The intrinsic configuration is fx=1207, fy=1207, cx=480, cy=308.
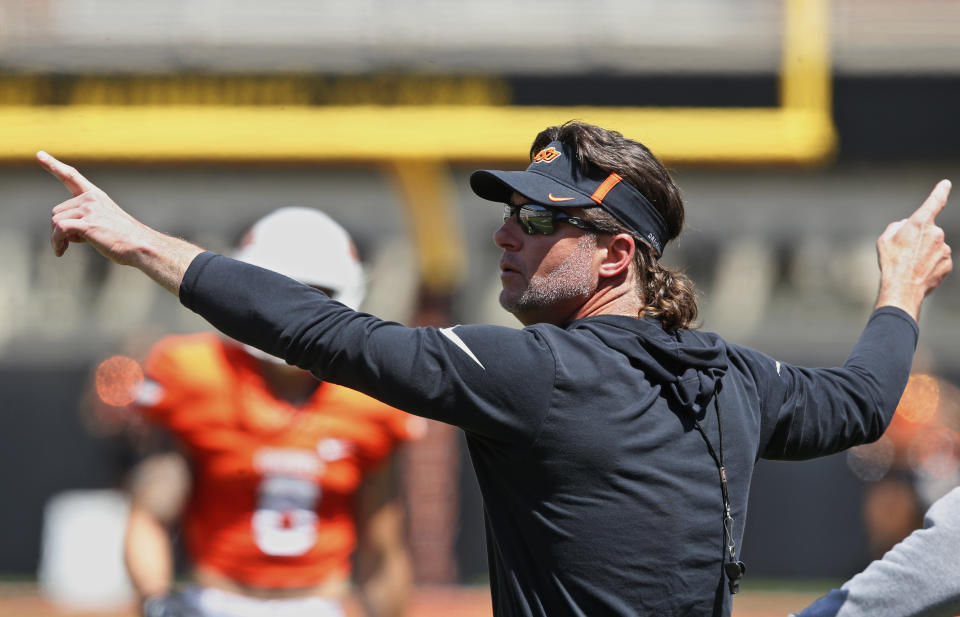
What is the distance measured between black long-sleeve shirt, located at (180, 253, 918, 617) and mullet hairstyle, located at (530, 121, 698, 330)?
9cm

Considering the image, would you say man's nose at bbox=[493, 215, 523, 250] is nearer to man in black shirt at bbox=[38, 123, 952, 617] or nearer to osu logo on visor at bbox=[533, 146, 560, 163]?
man in black shirt at bbox=[38, 123, 952, 617]

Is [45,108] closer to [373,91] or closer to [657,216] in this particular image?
[373,91]

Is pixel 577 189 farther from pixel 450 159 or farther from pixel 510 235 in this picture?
pixel 450 159

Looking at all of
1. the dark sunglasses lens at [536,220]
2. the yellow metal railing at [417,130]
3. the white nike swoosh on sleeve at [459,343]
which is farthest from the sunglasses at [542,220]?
the yellow metal railing at [417,130]

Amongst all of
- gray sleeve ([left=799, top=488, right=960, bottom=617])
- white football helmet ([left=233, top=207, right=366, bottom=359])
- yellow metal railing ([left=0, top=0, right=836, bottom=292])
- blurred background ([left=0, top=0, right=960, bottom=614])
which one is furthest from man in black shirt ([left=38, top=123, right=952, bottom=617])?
yellow metal railing ([left=0, top=0, right=836, bottom=292])

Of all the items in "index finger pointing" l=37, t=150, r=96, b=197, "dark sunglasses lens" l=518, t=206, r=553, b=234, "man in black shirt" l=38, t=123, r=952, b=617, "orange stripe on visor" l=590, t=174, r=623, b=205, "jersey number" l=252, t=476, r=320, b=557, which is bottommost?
"jersey number" l=252, t=476, r=320, b=557

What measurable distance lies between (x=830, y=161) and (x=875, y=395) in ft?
29.9

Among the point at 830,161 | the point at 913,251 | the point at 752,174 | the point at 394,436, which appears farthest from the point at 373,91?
the point at 913,251

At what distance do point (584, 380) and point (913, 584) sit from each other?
2.58ft

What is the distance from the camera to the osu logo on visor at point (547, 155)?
8.25 ft

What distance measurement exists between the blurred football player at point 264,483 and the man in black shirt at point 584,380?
1.60m

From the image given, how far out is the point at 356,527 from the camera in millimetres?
4090

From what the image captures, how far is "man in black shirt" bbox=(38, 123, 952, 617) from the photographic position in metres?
2.11

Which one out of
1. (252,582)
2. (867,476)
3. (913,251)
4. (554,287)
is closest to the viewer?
(554,287)
